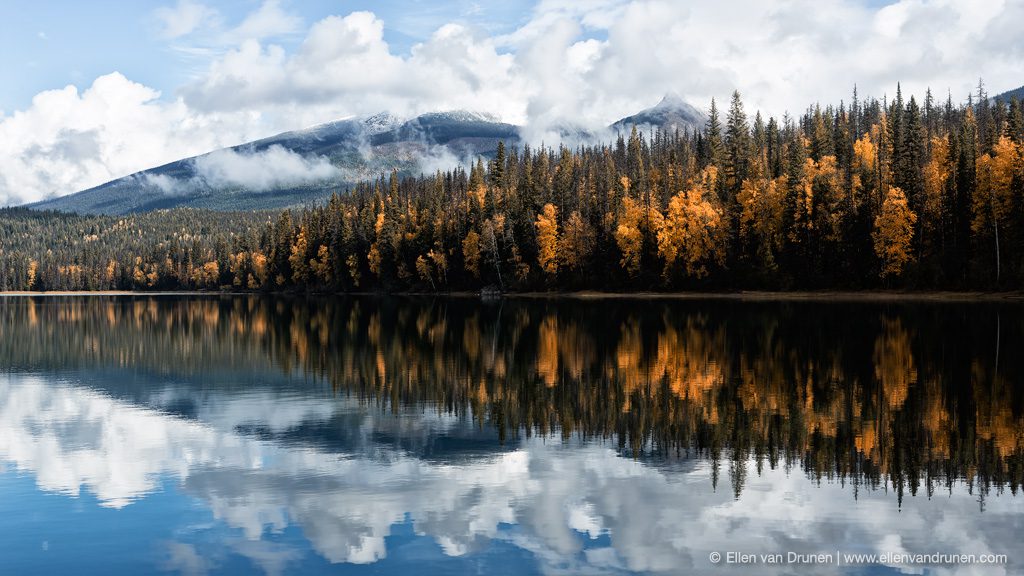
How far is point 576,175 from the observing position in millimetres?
169500

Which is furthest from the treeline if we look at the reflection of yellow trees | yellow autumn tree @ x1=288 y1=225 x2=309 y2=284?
the reflection of yellow trees

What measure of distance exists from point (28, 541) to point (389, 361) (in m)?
27.1

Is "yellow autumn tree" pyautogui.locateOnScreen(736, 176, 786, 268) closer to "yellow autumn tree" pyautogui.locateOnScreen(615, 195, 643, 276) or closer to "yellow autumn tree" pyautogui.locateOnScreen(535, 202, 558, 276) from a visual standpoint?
"yellow autumn tree" pyautogui.locateOnScreen(615, 195, 643, 276)

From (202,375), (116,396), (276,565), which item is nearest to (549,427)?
(276,565)

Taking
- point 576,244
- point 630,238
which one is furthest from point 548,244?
point 630,238

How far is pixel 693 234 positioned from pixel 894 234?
2671 centimetres

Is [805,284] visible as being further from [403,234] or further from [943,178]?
[403,234]

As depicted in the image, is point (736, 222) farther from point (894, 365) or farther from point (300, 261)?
point (300, 261)

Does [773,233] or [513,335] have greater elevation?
[773,233]

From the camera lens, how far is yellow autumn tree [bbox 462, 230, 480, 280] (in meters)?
149

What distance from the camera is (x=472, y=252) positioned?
150250mm

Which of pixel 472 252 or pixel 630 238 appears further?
pixel 472 252

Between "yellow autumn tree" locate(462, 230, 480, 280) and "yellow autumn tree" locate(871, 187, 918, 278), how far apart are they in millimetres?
69048

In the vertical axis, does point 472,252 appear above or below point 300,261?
above
